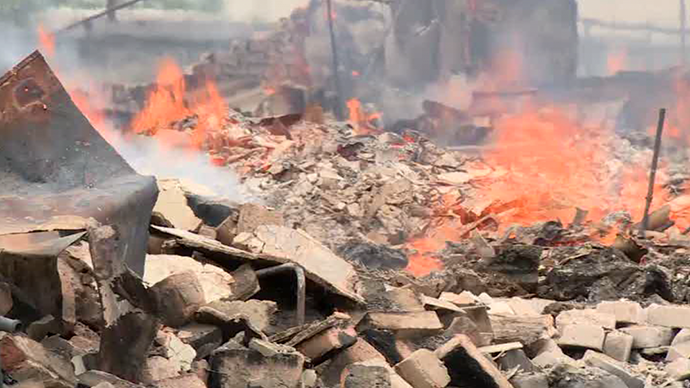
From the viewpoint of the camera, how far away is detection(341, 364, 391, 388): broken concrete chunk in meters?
3.65

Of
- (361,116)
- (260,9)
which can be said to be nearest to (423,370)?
(361,116)

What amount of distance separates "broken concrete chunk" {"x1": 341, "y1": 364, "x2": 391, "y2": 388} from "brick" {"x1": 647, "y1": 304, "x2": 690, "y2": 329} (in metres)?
2.47

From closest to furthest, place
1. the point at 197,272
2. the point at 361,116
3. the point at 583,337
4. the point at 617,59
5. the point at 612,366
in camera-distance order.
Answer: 1. the point at 612,366
2. the point at 197,272
3. the point at 583,337
4. the point at 361,116
5. the point at 617,59

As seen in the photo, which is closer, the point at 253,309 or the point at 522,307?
the point at 253,309

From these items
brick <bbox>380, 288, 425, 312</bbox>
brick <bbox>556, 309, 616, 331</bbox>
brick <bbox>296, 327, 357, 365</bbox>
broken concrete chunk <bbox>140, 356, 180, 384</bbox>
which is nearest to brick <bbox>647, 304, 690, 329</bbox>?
brick <bbox>556, 309, 616, 331</bbox>

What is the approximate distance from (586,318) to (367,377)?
7.11ft

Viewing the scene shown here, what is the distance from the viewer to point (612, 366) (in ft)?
14.4

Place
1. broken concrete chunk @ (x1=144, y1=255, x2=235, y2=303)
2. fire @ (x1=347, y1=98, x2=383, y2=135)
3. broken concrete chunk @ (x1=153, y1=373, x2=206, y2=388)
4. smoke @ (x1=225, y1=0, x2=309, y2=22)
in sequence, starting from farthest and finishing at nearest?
1. smoke @ (x1=225, y1=0, x2=309, y2=22)
2. fire @ (x1=347, y1=98, x2=383, y2=135)
3. broken concrete chunk @ (x1=144, y1=255, x2=235, y2=303)
4. broken concrete chunk @ (x1=153, y1=373, x2=206, y2=388)

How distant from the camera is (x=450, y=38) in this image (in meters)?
22.1

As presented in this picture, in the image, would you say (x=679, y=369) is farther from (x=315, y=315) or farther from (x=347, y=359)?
(x=315, y=315)

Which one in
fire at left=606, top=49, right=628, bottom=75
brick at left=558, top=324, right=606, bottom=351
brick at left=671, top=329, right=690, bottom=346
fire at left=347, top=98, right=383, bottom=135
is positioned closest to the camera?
brick at left=558, top=324, right=606, bottom=351

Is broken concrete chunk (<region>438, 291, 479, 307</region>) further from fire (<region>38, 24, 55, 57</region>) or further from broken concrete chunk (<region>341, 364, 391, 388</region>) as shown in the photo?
fire (<region>38, 24, 55, 57</region>)

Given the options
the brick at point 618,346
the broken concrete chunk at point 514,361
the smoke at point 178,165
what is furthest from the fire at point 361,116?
the broken concrete chunk at point 514,361

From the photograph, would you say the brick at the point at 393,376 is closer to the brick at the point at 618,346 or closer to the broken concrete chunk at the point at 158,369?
the broken concrete chunk at the point at 158,369
